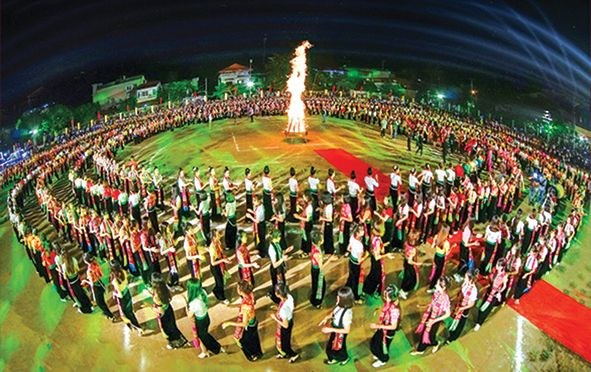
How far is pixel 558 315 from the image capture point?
743cm

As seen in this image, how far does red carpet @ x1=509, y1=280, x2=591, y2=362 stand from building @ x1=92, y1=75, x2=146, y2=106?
42994 millimetres

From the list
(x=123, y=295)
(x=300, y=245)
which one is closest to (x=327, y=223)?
(x=300, y=245)

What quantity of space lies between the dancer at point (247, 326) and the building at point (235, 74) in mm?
58451

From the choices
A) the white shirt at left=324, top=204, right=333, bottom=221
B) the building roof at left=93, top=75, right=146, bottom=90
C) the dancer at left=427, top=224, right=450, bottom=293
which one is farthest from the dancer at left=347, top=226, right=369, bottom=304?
the building roof at left=93, top=75, right=146, bottom=90

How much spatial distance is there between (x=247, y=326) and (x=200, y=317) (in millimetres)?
716

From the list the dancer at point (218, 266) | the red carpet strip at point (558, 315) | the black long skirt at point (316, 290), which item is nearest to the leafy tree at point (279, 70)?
the red carpet strip at point (558, 315)

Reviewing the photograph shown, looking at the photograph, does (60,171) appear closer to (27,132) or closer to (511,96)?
(27,132)

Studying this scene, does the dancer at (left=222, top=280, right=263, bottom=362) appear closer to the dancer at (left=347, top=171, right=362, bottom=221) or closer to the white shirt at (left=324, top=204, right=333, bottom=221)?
the white shirt at (left=324, top=204, right=333, bottom=221)

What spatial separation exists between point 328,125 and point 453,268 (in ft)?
63.6

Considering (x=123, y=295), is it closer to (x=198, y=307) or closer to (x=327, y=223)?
(x=198, y=307)

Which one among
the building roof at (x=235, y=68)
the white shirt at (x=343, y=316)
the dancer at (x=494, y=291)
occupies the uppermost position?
the white shirt at (x=343, y=316)

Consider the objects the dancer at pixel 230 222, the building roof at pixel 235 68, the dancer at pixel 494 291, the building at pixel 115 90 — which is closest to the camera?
the dancer at pixel 494 291

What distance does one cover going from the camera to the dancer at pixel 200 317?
17.6 ft

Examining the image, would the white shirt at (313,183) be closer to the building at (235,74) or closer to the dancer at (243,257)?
the dancer at (243,257)
